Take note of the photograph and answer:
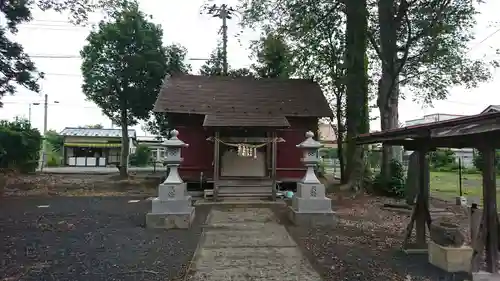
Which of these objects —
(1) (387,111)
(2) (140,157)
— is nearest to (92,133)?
(2) (140,157)

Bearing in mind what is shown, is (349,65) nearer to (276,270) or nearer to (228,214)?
(228,214)

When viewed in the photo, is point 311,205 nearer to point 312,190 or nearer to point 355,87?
point 312,190

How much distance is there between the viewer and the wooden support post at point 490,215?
4.29 meters

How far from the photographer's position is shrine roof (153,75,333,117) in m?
14.0

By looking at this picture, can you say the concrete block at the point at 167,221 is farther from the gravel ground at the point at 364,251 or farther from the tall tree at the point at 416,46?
the tall tree at the point at 416,46

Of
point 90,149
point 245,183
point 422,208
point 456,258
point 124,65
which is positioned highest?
point 124,65

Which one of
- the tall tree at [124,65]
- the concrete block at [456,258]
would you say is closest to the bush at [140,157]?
the tall tree at [124,65]

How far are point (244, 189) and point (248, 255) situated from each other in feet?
25.0

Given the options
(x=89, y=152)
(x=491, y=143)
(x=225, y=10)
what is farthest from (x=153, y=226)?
(x=89, y=152)

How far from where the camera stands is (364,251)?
18.9ft

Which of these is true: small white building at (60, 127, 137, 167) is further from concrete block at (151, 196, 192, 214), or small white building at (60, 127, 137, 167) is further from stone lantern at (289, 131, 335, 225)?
stone lantern at (289, 131, 335, 225)

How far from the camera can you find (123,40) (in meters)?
19.2

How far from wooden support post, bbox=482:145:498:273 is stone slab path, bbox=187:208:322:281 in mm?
2150

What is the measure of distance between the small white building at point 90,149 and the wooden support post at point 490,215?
33.6 m
